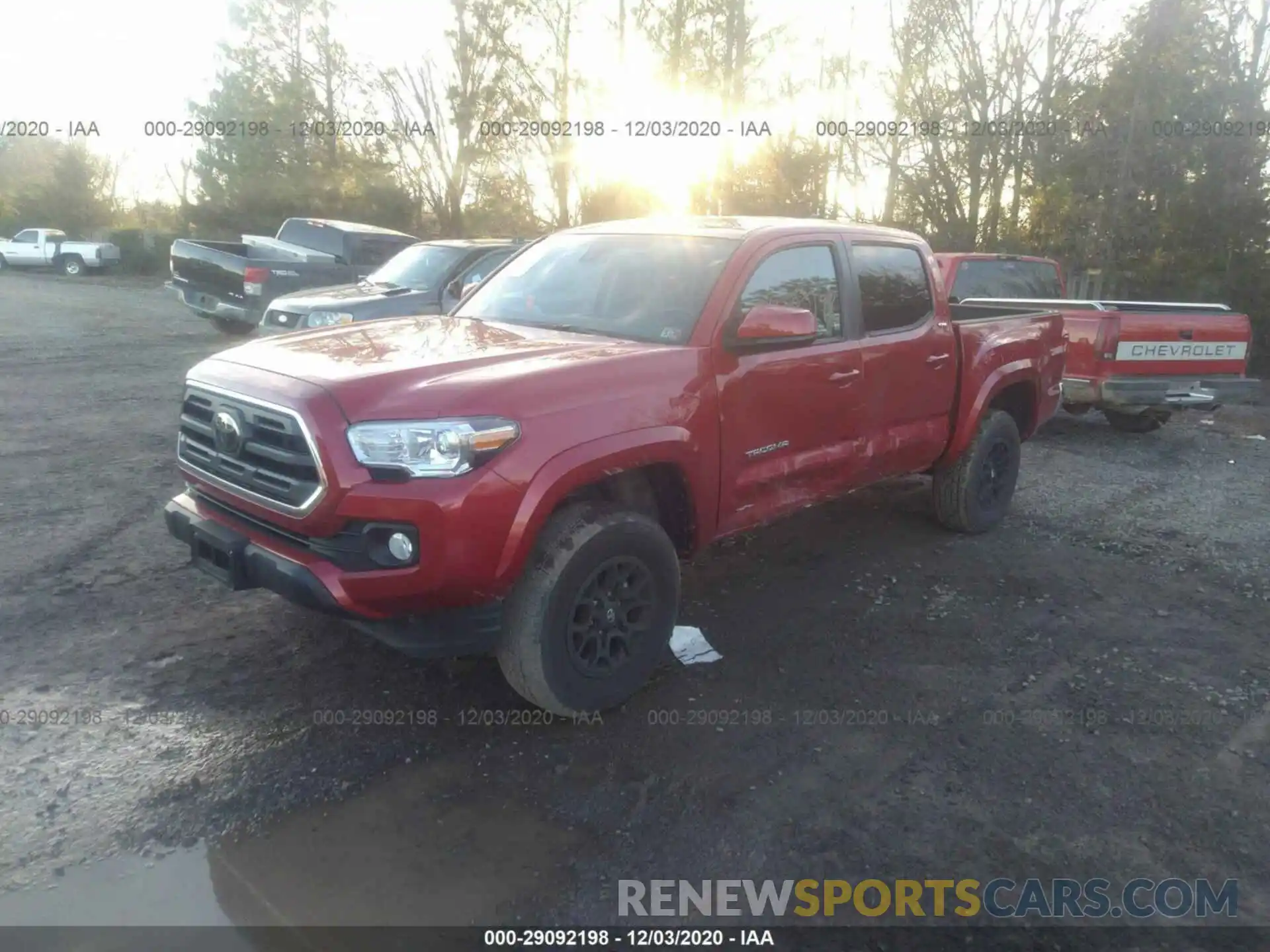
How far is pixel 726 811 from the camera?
3346 mm

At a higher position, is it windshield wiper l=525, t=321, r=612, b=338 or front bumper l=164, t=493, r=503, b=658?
windshield wiper l=525, t=321, r=612, b=338

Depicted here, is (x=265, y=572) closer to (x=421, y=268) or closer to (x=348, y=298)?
(x=348, y=298)

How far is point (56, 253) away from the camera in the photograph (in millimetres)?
32281

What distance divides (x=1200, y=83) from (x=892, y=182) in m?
6.55

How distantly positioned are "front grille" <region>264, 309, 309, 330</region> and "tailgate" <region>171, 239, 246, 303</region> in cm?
325

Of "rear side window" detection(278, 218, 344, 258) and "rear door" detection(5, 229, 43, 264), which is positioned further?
"rear door" detection(5, 229, 43, 264)

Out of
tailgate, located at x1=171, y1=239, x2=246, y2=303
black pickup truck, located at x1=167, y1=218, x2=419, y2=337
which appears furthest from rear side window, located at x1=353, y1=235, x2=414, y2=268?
tailgate, located at x1=171, y1=239, x2=246, y2=303

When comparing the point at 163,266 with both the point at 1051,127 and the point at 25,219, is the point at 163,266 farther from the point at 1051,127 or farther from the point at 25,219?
the point at 1051,127

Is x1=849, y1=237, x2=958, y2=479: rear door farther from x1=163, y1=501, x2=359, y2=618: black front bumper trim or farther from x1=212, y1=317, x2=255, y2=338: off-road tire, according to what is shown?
x1=212, y1=317, x2=255, y2=338: off-road tire

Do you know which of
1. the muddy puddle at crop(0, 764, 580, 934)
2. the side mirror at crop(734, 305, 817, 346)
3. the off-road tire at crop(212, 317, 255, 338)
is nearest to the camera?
the muddy puddle at crop(0, 764, 580, 934)

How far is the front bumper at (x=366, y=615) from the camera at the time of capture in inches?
131

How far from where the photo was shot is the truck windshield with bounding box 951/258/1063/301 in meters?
10.2

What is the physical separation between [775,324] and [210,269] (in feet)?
37.9

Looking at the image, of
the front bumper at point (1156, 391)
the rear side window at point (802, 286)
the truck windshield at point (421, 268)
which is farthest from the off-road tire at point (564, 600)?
the truck windshield at point (421, 268)
